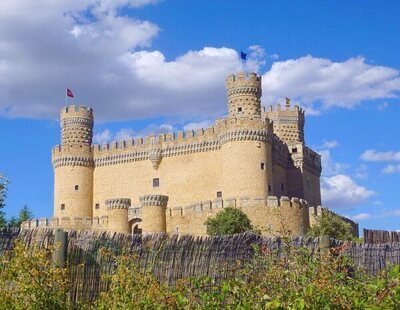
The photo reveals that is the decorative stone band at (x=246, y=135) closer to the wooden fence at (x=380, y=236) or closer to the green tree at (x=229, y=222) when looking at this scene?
the green tree at (x=229, y=222)

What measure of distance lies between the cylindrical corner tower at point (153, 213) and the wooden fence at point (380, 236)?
2567cm

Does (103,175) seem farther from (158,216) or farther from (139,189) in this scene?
(158,216)

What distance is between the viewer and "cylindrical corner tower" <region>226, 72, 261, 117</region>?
45594 mm

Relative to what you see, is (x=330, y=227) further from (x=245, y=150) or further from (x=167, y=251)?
(x=167, y=251)

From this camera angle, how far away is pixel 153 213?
4175 cm

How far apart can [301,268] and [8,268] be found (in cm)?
389

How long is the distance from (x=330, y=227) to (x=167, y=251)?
1061 inches

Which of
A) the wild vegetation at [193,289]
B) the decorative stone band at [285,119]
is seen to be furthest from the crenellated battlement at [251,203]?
the wild vegetation at [193,289]

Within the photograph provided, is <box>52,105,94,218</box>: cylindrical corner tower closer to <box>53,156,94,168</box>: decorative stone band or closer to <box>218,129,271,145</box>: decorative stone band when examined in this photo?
<box>53,156,94,168</box>: decorative stone band

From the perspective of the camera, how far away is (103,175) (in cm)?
5097

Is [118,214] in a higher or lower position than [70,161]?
lower

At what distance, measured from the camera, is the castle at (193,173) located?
133 ft

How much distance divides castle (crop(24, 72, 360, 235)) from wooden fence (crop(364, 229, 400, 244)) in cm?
2107

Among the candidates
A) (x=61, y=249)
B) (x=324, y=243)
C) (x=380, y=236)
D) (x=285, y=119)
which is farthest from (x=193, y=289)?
(x=285, y=119)
